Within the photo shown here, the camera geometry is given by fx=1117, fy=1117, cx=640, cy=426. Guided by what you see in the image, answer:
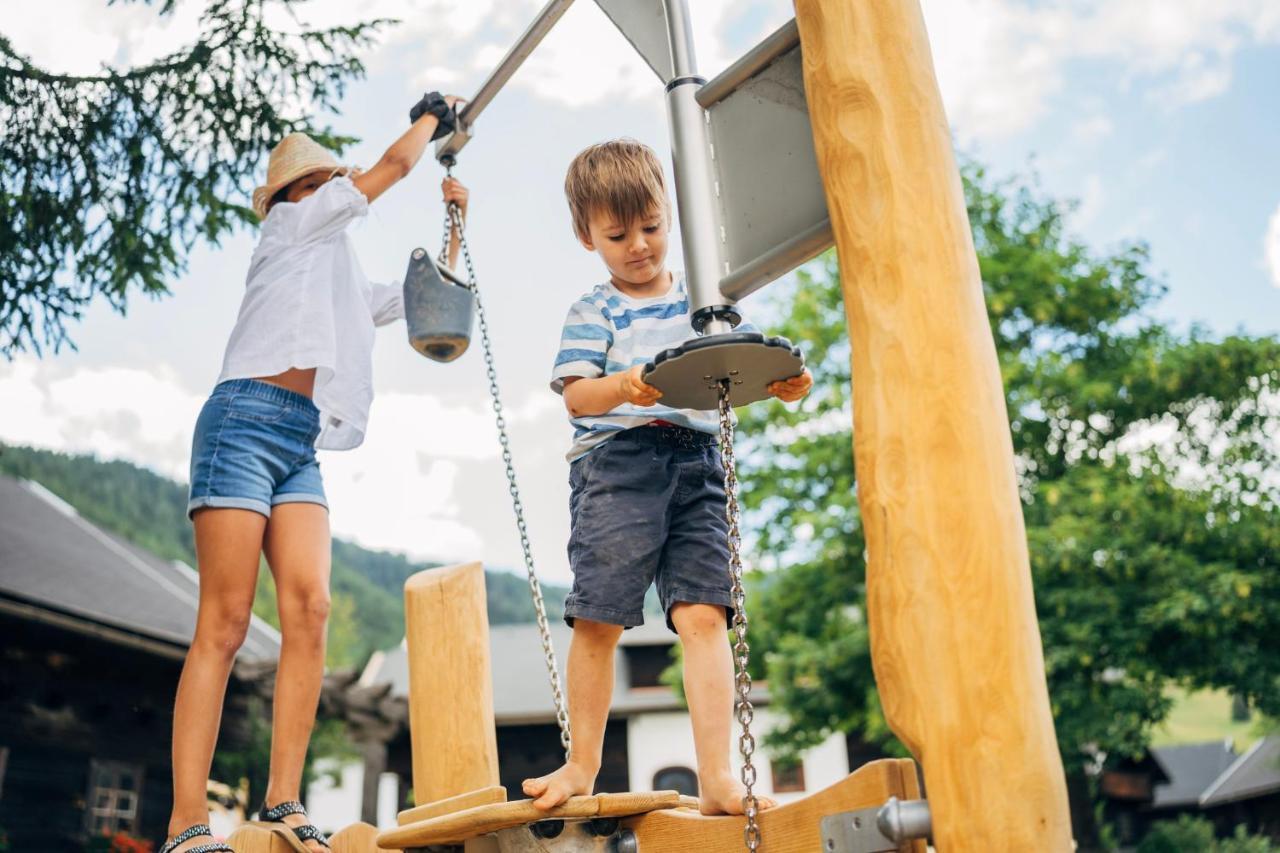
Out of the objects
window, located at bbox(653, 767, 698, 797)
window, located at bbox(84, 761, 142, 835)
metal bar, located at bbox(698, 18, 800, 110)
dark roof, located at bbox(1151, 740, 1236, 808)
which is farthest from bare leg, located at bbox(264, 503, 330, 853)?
dark roof, located at bbox(1151, 740, 1236, 808)

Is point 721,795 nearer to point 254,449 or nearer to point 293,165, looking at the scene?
point 254,449

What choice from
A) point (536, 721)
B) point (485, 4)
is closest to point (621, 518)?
point (536, 721)

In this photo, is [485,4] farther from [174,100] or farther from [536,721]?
[174,100]

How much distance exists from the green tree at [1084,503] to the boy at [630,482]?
39.2 feet

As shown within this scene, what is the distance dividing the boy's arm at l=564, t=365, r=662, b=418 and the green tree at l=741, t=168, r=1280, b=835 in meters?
12.2

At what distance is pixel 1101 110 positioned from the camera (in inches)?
1816

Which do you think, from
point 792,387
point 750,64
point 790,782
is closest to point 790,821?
point 792,387

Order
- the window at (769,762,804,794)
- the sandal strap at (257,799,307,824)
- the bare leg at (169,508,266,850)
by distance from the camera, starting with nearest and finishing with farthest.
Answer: the bare leg at (169,508,266,850)
the sandal strap at (257,799,307,824)
the window at (769,762,804,794)

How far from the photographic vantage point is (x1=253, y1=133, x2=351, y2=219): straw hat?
11.8 ft

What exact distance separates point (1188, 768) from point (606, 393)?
37237mm

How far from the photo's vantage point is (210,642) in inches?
115

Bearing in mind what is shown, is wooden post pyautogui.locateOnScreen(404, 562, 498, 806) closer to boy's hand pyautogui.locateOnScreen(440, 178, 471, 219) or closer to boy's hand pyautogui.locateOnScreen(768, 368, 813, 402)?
boy's hand pyautogui.locateOnScreen(440, 178, 471, 219)

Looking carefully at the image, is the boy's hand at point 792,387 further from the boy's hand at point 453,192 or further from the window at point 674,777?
the window at point 674,777

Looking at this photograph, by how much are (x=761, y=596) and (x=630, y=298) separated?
14.0 m
